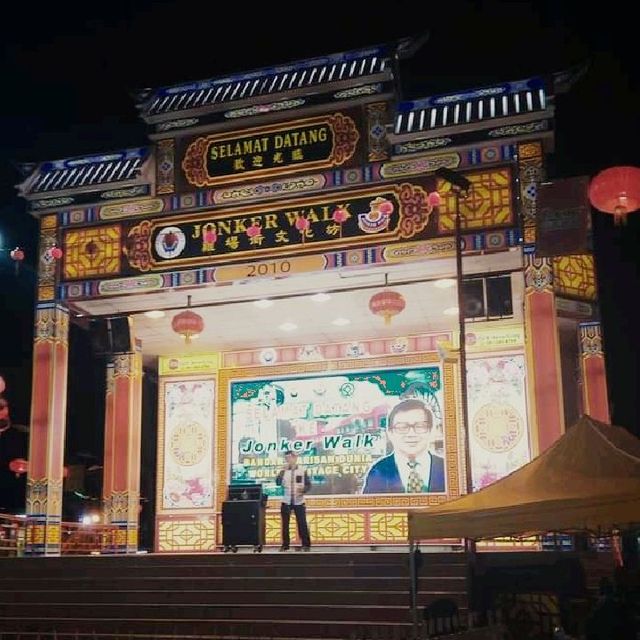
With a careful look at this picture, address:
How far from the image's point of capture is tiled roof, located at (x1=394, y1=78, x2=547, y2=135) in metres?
13.2

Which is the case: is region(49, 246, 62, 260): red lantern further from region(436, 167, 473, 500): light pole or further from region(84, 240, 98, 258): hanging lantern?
region(436, 167, 473, 500): light pole

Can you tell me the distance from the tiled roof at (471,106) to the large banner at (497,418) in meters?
4.51

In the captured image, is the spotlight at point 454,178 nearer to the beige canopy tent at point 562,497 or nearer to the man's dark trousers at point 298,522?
the beige canopy tent at point 562,497

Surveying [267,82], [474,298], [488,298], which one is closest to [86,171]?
[267,82]

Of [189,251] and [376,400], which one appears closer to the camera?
[189,251]

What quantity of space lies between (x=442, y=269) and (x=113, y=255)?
→ 205 inches

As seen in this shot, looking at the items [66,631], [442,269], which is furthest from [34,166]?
[66,631]

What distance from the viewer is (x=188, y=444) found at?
Result: 1780 centimetres

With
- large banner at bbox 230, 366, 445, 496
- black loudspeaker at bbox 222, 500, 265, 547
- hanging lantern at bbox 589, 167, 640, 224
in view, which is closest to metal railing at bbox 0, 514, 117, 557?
large banner at bbox 230, 366, 445, 496

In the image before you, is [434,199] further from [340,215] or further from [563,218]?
[563,218]

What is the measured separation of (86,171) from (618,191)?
871 centimetres

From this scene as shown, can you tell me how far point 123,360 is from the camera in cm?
1742

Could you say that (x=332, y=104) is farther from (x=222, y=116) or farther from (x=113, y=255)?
(x=113, y=255)

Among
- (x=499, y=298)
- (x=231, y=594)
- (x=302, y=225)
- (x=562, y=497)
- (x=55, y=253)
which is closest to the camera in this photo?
(x=562, y=497)
